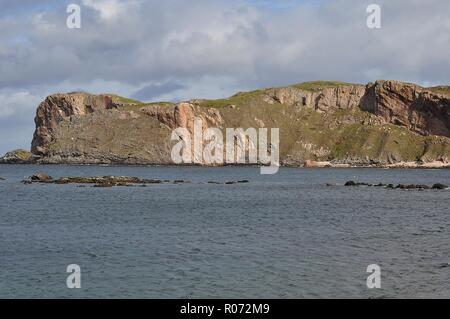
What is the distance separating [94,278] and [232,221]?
25.8 m

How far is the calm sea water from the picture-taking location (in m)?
27.1

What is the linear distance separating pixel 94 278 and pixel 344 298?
37.1 ft

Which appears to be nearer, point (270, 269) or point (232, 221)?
point (270, 269)

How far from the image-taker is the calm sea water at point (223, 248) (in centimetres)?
2712

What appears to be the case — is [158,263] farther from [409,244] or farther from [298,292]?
[409,244]

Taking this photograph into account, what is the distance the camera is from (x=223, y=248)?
→ 124 feet

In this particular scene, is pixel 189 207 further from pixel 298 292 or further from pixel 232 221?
pixel 298 292

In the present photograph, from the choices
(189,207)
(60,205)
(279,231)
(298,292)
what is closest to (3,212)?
(60,205)

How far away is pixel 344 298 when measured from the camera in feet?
83.4
